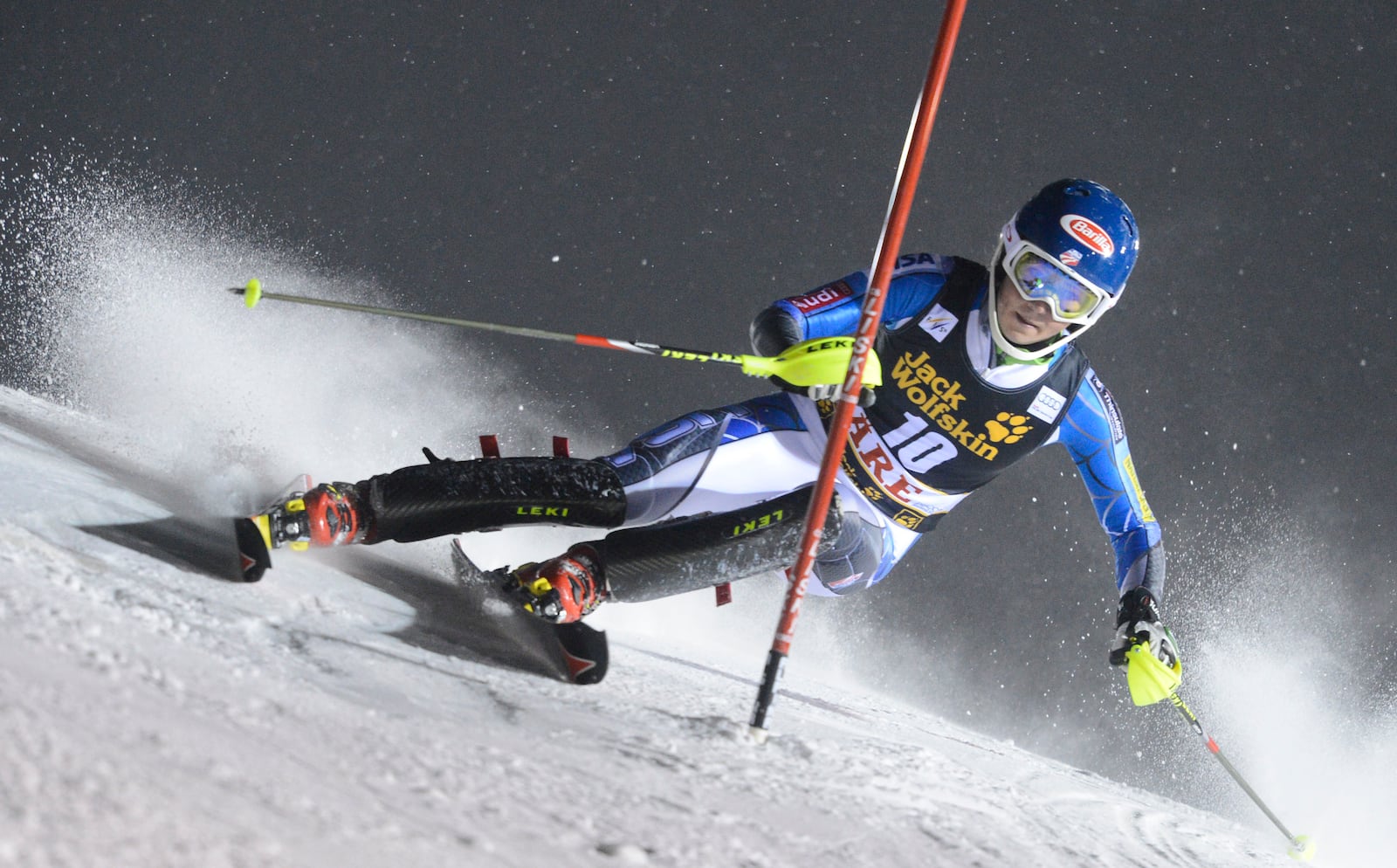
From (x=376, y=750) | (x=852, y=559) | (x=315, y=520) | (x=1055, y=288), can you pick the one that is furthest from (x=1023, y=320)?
(x=376, y=750)

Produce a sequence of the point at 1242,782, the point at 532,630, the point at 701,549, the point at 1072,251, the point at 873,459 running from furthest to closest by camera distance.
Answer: the point at 873,459 → the point at 1242,782 → the point at 1072,251 → the point at 701,549 → the point at 532,630

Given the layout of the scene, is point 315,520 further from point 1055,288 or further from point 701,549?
point 1055,288

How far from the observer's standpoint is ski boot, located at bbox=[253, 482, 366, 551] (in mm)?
2082

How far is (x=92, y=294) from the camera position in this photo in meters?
5.00

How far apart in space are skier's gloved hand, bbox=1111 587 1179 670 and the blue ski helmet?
0.81m

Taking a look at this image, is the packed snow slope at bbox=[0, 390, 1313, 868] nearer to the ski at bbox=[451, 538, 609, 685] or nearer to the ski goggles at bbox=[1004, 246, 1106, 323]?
the ski at bbox=[451, 538, 609, 685]

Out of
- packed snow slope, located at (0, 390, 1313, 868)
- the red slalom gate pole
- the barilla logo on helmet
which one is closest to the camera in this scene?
packed snow slope, located at (0, 390, 1313, 868)

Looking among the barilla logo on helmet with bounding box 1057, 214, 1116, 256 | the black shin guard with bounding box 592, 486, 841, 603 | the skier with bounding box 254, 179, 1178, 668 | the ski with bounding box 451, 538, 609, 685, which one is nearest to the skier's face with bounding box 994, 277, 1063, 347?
the skier with bounding box 254, 179, 1178, 668

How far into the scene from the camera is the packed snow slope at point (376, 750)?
85 cm

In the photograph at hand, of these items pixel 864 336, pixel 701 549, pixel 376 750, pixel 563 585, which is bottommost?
pixel 376 750

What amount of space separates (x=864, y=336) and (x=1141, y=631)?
144 cm

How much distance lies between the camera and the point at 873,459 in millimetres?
3121

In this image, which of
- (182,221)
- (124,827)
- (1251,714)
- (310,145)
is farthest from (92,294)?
(1251,714)

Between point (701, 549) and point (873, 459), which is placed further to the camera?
point (873, 459)
